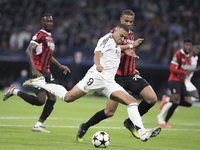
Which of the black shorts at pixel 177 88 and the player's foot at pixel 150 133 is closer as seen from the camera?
the player's foot at pixel 150 133

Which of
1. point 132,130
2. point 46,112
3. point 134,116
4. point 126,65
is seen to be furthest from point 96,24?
point 134,116

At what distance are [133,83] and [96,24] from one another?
16623mm

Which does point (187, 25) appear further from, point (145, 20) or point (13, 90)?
point (13, 90)

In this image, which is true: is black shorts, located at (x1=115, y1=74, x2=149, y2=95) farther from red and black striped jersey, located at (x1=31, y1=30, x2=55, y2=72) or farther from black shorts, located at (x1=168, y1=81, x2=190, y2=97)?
black shorts, located at (x1=168, y1=81, x2=190, y2=97)

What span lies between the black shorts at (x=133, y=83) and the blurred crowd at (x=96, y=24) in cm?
1246

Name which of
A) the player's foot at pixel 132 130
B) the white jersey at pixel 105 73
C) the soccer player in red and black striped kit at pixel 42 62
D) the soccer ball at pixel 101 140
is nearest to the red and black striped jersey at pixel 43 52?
the soccer player in red and black striped kit at pixel 42 62

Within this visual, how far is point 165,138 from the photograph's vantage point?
23.6ft

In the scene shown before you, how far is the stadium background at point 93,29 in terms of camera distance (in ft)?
64.6

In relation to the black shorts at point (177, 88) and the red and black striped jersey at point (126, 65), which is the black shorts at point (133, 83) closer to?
the red and black striped jersey at point (126, 65)

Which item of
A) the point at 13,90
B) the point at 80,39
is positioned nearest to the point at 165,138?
the point at 13,90

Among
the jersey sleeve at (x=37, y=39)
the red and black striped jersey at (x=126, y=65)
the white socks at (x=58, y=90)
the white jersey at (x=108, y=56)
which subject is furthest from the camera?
the jersey sleeve at (x=37, y=39)

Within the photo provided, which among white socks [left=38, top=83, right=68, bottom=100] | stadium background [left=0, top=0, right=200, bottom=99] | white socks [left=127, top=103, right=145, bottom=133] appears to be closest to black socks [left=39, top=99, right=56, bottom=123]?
white socks [left=38, top=83, right=68, bottom=100]

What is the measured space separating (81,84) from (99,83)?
0.31 metres

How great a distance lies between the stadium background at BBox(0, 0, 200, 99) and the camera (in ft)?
64.6
